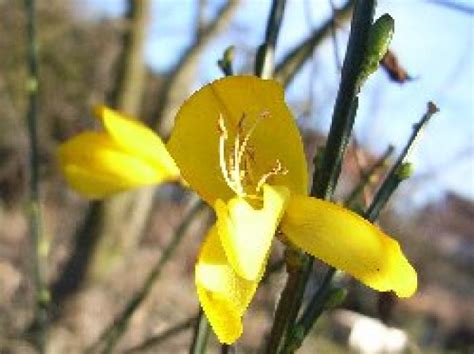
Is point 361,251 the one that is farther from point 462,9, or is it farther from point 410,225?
point 410,225

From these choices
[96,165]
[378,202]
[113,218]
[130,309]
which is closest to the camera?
[378,202]

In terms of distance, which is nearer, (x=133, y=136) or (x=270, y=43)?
(x=270, y=43)

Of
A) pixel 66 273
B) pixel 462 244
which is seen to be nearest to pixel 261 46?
pixel 66 273

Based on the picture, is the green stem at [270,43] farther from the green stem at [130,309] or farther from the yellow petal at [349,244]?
the green stem at [130,309]

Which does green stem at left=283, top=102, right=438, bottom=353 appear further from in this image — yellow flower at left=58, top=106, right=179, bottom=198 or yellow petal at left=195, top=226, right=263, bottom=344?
yellow flower at left=58, top=106, right=179, bottom=198

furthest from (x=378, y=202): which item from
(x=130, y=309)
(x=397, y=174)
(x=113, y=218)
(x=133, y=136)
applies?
(x=113, y=218)

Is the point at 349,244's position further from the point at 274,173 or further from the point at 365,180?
the point at 365,180

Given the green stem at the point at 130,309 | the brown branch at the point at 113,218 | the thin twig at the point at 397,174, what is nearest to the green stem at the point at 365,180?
the thin twig at the point at 397,174
